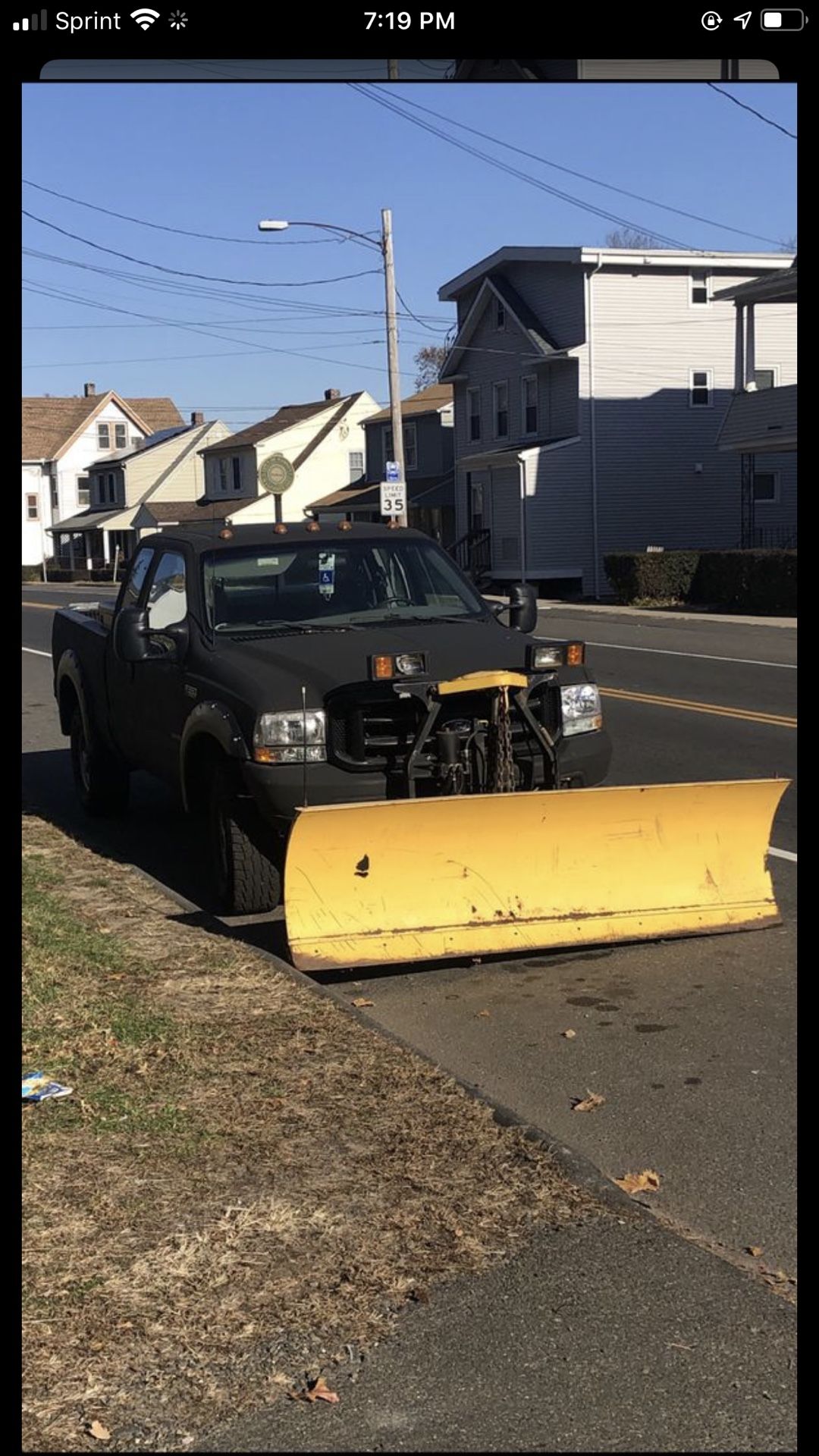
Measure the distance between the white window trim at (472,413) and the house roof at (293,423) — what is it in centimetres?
1818

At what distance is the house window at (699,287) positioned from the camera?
141ft

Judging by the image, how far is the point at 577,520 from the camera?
43406 millimetres

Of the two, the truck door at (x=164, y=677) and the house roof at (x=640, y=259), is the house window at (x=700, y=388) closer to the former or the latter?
the house roof at (x=640, y=259)

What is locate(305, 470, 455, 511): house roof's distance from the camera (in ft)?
179

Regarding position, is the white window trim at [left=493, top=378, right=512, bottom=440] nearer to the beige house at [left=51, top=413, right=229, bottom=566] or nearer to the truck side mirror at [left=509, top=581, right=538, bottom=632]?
the beige house at [left=51, top=413, right=229, bottom=566]

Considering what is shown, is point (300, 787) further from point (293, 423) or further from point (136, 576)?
point (293, 423)

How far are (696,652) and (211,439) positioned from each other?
65.8 m

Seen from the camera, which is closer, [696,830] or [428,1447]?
[428,1447]

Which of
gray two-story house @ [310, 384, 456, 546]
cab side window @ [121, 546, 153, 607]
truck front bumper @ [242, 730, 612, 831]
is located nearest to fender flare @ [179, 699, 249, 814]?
truck front bumper @ [242, 730, 612, 831]

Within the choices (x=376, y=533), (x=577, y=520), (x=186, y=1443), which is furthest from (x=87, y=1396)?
(x=577, y=520)

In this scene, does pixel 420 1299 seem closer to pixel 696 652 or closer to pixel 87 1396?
pixel 87 1396
